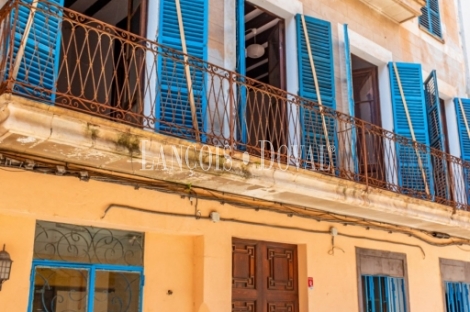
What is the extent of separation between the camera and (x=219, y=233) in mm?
7426

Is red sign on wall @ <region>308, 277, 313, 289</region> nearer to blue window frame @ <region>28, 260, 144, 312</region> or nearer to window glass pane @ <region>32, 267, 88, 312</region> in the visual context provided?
blue window frame @ <region>28, 260, 144, 312</region>

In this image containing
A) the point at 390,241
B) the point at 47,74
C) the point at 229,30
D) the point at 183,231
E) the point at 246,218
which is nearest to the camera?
the point at 47,74

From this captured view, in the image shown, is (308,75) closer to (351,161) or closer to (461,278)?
(351,161)

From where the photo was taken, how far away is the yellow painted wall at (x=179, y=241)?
5.85 m

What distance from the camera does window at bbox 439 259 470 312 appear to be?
10.8 metres

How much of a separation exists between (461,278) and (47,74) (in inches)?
353

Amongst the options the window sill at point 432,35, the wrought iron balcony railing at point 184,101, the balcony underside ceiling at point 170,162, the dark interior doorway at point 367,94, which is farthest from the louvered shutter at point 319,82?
the window sill at point 432,35

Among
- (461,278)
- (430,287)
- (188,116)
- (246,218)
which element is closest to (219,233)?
(246,218)

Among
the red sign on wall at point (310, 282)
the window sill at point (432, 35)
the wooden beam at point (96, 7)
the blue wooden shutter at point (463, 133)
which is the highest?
the window sill at point (432, 35)

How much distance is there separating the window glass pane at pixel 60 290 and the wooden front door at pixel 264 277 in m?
2.14

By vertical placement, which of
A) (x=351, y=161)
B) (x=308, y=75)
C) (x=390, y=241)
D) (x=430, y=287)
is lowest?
(x=430, y=287)

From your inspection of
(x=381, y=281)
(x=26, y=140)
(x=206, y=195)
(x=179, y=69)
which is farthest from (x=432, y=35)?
(x=26, y=140)

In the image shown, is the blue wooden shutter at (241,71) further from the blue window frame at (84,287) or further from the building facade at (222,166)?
the blue window frame at (84,287)

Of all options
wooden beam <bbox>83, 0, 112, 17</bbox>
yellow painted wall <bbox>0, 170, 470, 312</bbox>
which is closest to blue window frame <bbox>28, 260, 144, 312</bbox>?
yellow painted wall <bbox>0, 170, 470, 312</bbox>
